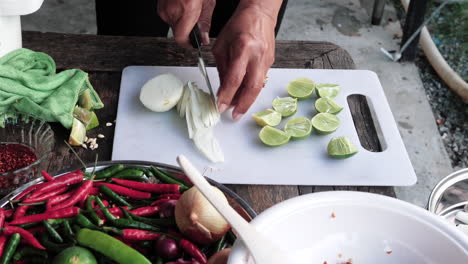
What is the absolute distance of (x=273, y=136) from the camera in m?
1.59

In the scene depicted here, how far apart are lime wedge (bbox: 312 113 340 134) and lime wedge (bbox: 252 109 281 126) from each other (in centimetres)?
11

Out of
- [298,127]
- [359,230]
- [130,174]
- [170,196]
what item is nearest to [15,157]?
[130,174]

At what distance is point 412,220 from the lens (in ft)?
2.75

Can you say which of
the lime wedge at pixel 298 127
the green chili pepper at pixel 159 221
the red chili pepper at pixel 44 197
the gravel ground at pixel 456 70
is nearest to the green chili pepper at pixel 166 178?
the green chili pepper at pixel 159 221

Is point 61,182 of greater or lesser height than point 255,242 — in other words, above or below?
below

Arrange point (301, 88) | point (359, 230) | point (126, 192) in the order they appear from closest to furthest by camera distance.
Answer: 1. point (359, 230)
2. point (126, 192)
3. point (301, 88)

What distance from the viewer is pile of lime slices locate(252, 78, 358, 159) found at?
1562 mm

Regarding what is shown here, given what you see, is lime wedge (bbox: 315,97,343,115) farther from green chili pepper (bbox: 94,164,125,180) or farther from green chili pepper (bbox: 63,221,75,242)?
green chili pepper (bbox: 63,221,75,242)

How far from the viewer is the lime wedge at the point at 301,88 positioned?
1.75 meters

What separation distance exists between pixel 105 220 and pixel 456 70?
10.2 ft

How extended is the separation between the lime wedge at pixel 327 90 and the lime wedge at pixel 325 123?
0.33 feet

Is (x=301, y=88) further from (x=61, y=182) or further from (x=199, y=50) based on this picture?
(x=61, y=182)

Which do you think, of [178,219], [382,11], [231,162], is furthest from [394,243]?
[382,11]

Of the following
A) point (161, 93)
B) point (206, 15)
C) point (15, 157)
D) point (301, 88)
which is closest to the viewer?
point (15, 157)
